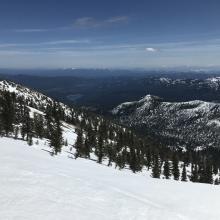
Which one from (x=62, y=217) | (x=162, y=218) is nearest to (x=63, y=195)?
(x=62, y=217)

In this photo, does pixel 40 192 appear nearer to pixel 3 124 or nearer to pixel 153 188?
pixel 153 188

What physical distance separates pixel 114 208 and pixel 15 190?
690cm

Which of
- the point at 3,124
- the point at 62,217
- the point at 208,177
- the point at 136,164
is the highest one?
the point at 62,217

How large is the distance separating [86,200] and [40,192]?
328 cm

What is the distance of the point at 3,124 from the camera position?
9588cm

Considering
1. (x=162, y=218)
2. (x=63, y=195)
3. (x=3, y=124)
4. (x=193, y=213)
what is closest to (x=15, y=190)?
(x=63, y=195)

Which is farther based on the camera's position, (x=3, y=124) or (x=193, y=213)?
(x=3, y=124)

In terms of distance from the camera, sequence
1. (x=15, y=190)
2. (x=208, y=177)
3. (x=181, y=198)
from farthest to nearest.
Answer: (x=208, y=177) → (x=181, y=198) → (x=15, y=190)

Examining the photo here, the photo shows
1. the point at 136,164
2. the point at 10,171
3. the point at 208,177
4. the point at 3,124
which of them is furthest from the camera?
the point at 208,177

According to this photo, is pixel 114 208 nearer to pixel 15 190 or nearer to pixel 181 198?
pixel 15 190

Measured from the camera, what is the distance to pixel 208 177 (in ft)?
511

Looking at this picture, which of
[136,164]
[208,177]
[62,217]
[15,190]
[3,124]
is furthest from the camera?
[208,177]

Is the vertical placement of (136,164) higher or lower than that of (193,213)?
lower

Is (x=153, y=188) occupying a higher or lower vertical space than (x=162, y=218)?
lower
